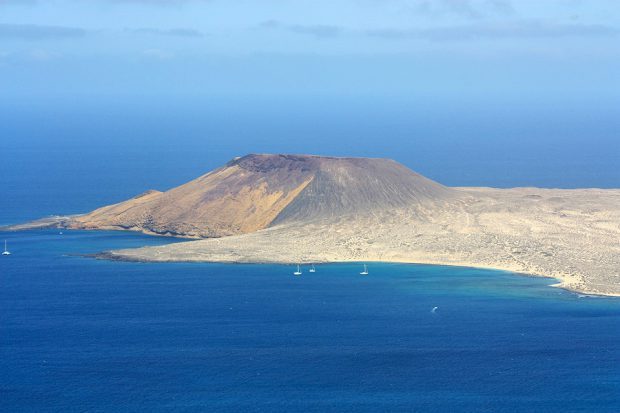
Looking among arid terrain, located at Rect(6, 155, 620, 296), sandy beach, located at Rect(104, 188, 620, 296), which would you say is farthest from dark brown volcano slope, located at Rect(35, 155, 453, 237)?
sandy beach, located at Rect(104, 188, 620, 296)

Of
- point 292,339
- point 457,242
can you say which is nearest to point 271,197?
point 457,242

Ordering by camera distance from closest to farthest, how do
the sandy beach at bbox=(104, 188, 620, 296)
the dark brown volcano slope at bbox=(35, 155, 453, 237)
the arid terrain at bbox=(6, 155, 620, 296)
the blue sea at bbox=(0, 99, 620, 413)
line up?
the blue sea at bbox=(0, 99, 620, 413) → the sandy beach at bbox=(104, 188, 620, 296) → the arid terrain at bbox=(6, 155, 620, 296) → the dark brown volcano slope at bbox=(35, 155, 453, 237)

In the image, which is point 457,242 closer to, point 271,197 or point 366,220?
point 366,220

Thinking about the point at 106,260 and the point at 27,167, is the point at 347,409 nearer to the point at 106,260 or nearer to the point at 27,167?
the point at 106,260

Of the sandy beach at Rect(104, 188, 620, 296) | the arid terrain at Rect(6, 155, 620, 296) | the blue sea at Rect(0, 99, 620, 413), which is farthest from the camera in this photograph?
the arid terrain at Rect(6, 155, 620, 296)

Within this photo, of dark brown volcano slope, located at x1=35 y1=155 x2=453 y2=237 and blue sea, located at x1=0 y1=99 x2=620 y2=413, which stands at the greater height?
dark brown volcano slope, located at x1=35 y1=155 x2=453 y2=237

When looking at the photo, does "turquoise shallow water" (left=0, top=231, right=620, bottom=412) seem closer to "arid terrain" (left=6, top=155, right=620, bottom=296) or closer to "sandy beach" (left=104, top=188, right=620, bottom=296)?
"sandy beach" (left=104, top=188, right=620, bottom=296)

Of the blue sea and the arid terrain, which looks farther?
the arid terrain
